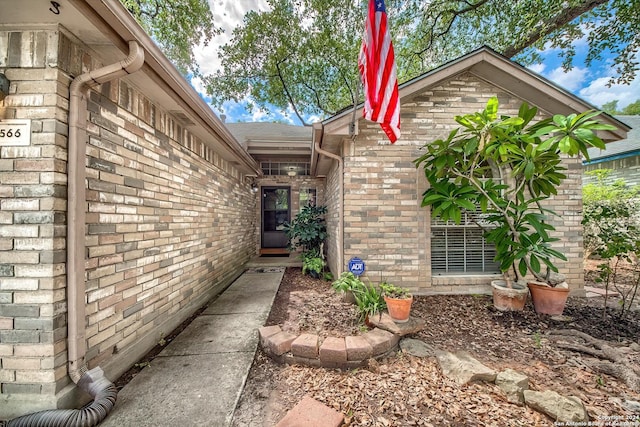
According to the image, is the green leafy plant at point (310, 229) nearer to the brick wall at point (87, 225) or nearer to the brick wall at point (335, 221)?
the brick wall at point (335, 221)

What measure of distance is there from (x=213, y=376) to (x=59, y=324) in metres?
1.13

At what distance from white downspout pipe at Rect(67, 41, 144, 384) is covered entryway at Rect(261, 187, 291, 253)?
6.11m

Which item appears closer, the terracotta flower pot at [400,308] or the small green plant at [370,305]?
the terracotta flower pot at [400,308]

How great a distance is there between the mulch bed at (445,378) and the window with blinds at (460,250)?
726 mm

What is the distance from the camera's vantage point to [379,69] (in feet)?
8.19

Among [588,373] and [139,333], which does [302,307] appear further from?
[588,373]

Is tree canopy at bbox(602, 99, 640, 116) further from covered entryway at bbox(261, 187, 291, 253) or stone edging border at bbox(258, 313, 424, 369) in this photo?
stone edging border at bbox(258, 313, 424, 369)

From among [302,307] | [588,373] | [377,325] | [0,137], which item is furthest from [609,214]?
[0,137]

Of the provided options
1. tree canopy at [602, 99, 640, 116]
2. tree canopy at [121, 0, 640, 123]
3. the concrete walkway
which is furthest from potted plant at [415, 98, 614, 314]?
tree canopy at [602, 99, 640, 116]

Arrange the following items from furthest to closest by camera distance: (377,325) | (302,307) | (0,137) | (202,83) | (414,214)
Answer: (202,83)
(414,214)
(302,307)
(377,325)
(0,137)

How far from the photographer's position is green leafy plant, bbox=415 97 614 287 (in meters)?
2.71

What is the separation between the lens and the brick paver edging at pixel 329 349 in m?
2.05

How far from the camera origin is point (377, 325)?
249 cm

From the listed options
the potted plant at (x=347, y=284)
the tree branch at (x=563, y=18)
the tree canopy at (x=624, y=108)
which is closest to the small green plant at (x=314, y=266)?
the potted plant at (x=347, y=284)
